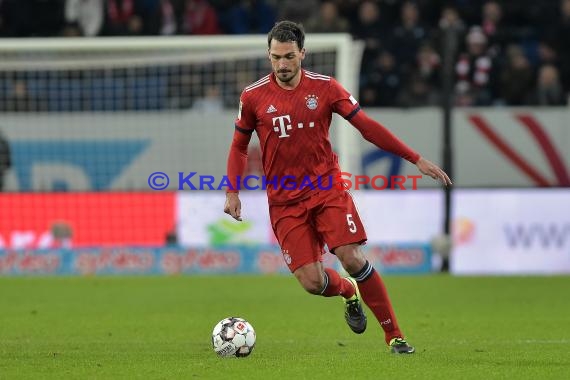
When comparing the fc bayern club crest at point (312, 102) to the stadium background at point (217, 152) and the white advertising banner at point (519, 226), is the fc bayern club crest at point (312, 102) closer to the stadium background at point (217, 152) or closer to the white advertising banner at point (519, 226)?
the stadium background at point (217, 152)

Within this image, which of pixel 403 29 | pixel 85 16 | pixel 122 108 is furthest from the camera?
pixel 85 16

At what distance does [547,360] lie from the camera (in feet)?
27.2

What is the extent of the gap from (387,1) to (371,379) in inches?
567

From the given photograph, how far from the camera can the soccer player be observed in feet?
27.6

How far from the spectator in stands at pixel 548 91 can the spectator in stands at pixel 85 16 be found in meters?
7.11

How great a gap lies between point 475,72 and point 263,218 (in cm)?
480

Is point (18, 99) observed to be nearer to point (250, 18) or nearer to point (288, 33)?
point (250, 18)

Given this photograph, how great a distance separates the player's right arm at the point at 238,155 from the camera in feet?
28.3

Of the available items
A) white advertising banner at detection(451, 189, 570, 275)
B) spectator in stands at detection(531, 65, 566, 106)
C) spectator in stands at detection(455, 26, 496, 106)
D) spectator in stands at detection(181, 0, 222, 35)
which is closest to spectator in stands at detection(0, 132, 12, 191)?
spectator in stands at detection(181, 0, 222, 35)

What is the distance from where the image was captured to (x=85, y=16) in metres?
20.0

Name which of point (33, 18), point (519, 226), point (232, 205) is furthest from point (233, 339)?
point (33, 18)

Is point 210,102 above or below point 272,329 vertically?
above

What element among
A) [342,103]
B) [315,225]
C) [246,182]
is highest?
[342,103]

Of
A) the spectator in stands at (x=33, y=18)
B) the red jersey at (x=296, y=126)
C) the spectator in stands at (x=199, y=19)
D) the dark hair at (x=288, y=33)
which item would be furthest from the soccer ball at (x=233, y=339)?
the spectator in stands at (x=33, y=18)
